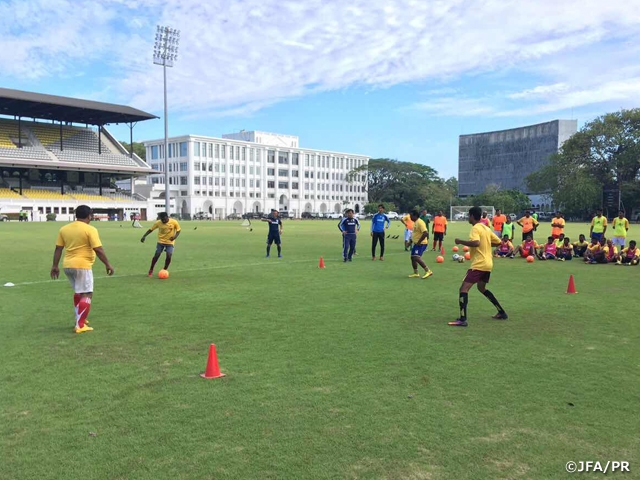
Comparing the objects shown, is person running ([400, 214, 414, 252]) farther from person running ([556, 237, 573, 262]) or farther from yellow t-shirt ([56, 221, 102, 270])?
yellow t-shirt ([56, 221, 102, 270])

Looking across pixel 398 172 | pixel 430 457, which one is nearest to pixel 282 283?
pixel 430 457

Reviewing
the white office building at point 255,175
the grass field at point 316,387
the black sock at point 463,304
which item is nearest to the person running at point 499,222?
the grass field at point 316,387

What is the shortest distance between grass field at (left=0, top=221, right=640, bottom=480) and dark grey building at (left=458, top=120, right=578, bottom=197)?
406 ft

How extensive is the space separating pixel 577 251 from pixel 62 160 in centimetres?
6311

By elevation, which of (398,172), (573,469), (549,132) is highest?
(549,132)

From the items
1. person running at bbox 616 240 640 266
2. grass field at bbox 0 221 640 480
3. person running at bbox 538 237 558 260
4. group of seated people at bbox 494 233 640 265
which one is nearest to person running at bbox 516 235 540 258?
group of seated people at bbox 494 233 640 265

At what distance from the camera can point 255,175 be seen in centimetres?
11138

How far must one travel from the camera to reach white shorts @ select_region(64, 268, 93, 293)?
25.0 feet

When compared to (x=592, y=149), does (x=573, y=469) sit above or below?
below

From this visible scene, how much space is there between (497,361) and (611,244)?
14540 mm

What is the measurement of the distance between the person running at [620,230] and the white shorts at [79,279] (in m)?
17.6

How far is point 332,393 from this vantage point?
5160 mm

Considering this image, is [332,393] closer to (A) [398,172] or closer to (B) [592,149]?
(B) [592,149]

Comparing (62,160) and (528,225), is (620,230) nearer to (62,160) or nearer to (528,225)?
(528,225)
